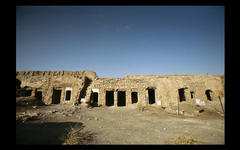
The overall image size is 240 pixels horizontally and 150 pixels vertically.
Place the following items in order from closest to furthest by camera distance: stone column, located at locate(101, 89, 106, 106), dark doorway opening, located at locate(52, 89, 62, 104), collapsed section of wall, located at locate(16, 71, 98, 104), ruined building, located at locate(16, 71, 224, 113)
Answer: stone column, located at locate(101, 89, 106, 106) < ruined building, located at locate(16, 71, 224, 113) < collapsed section of wall, located at locate(16, 71, 98, 104) < dark doorway opening, located at locate(52, 89, 62, 104)

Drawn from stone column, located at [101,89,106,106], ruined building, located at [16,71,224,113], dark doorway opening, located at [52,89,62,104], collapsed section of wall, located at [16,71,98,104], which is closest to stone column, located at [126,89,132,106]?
ruined building, located at [16,71,224,113]

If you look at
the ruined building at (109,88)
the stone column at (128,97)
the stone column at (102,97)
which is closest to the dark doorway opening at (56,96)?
the ruined building at (109,88)

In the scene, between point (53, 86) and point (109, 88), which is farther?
point (53, 86)

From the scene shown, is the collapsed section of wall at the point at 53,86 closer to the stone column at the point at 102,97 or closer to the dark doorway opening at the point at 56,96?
the dark doorway opening at the point at 56,96

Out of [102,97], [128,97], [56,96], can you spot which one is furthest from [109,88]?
[56,96]

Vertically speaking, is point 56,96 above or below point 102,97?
below

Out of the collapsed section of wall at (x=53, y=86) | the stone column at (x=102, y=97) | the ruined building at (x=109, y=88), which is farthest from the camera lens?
the collapsed section of wall at (x=53, y=86)

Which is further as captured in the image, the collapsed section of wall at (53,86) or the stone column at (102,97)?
the collapsed section of wall at (53,86)

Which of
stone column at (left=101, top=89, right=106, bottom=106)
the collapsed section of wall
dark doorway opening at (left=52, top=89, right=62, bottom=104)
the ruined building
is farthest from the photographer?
dark doorway opening at (left=52, top=89, right=62, bottom=104)

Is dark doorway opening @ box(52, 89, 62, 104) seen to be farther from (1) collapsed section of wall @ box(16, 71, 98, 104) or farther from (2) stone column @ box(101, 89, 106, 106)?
(2) stone column @ box(101, 89, 106, 106)

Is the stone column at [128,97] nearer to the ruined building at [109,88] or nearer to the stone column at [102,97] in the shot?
the ruined building at [109,88]

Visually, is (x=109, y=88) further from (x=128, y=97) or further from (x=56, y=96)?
(x=56, y=96)

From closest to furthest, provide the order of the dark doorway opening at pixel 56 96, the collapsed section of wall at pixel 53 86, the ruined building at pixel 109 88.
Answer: the ruined building at pixel 109 88 < the collapsed section of wall at pixel 53 86 < the dark doorway opening at pixel 56 96
